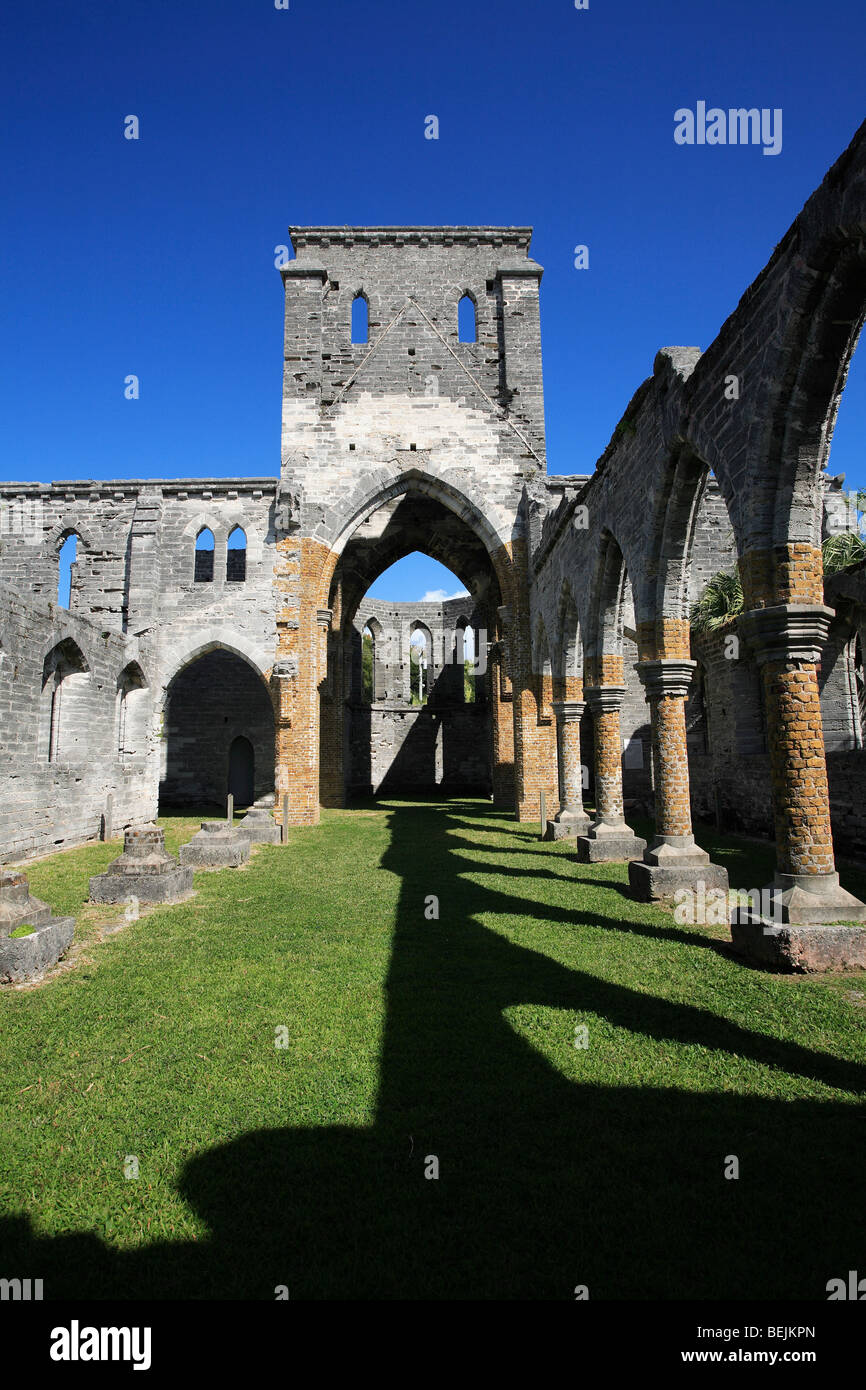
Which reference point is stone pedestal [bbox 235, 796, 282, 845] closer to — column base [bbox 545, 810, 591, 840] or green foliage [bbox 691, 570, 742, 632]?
column base [bbox 545, 810, 591, 840]

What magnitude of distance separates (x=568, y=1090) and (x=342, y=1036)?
1349mm

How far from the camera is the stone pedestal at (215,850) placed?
10672 millimetres

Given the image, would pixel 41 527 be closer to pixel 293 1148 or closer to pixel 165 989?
pixel 165 989

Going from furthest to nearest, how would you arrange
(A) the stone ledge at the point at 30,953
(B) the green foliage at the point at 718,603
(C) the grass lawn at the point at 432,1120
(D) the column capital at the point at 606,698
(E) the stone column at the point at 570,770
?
(B) the green foliage at the point at 718,603, (E) the stone column at the point at 570,770, (D) the column capital at the point at 606,698, (A) the stone ledge at the point at 30,953, (C) the grass lawn at the point at 432,1120

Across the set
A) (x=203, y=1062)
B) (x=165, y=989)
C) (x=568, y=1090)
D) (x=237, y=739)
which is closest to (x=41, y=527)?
(x=237, y=739)

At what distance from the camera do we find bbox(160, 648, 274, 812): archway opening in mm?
22203

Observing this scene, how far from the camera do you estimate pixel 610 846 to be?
1026 cm

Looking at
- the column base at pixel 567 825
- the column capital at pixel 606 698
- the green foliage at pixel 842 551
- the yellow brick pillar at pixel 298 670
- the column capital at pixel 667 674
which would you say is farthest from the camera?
the yellow brick pillar at pixel 298 670

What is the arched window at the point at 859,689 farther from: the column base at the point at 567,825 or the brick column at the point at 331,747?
the brick column at the point at 331,747

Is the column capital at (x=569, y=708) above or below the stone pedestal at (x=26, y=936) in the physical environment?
→ above

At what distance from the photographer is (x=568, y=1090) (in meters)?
3.43

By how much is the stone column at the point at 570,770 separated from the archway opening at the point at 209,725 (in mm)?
11434

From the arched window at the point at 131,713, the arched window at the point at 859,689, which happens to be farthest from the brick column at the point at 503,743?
the arched window at the point at 859,689

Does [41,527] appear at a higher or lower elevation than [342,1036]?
higher
